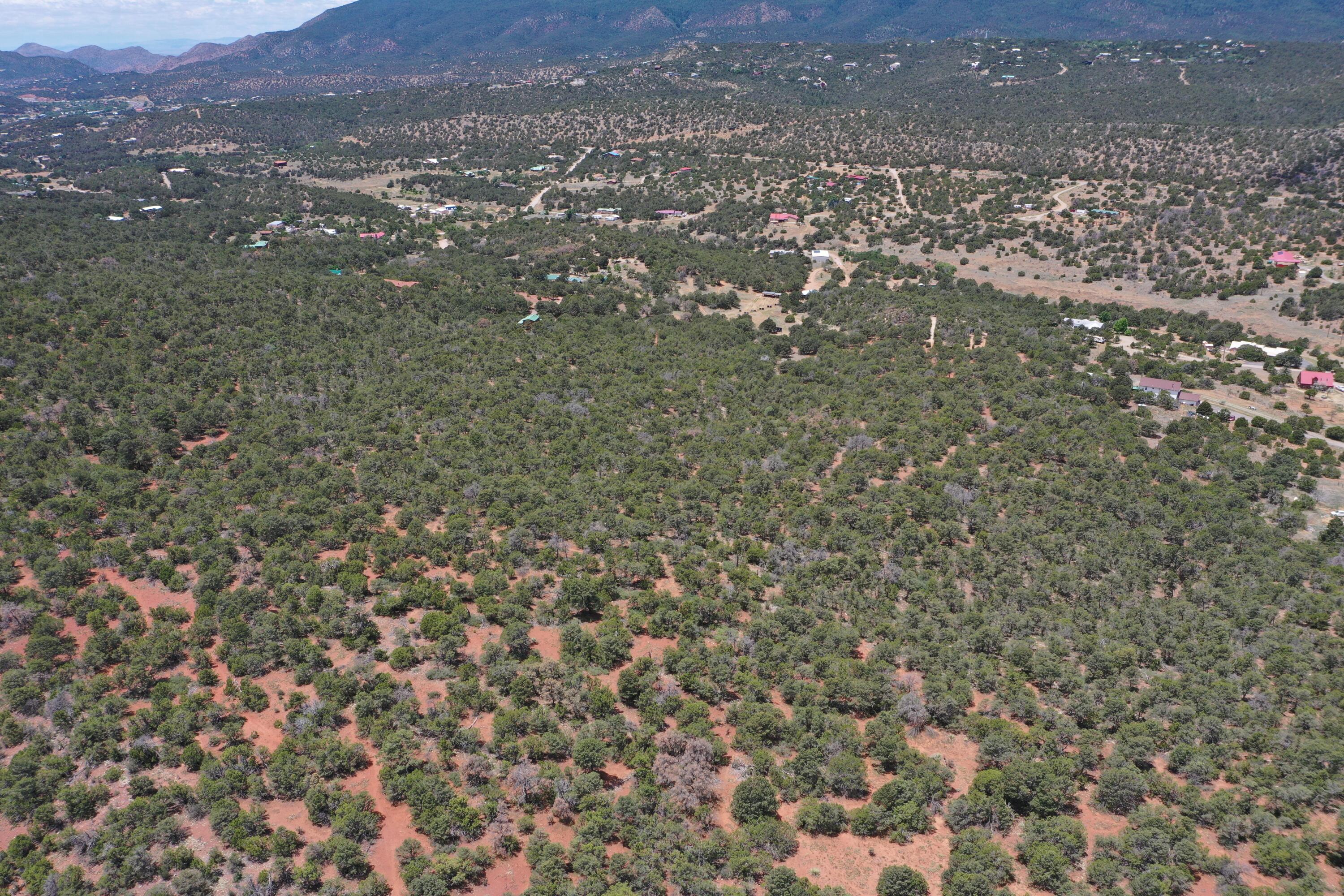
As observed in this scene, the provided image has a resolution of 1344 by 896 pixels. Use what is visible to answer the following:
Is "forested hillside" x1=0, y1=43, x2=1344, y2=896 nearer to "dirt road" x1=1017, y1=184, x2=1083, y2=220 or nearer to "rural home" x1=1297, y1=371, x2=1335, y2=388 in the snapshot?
"rural home" x1=1297, y1=371, x2=1335, y2=388

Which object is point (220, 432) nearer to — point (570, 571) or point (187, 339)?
point (187, 339)

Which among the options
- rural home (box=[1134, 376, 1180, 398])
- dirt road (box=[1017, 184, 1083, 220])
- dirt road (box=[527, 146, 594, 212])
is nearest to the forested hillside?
rural home (box=[1134, 376, 1180, 398])

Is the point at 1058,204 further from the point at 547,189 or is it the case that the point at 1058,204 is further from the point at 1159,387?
the point at 547,189

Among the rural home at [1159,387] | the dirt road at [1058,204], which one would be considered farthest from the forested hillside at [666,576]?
the dirt road at [1058,204]

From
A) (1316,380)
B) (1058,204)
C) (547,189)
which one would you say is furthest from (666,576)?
(547,189)

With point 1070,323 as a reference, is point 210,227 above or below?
above

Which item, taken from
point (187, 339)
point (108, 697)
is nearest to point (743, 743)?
point (108, 697)

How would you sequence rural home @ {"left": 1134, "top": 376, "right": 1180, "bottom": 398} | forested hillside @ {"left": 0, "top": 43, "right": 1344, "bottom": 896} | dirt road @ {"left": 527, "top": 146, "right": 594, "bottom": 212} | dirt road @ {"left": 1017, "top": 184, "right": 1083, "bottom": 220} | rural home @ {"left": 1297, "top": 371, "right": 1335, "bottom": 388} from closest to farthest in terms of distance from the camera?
forested hillside @ {"left": 0, "top": 43, "right": 1344, "bottom": 896} → rural home @ {"left": 1134, "top": 376, "right": 1180, "bottom": 398} → rural home @ {"left": 1297, "top": 371, "right": 1335, "bottom": 388} → dirt road @ {"left": 1017, "top": 184, "right": 1083, "bottom": 220} → dirt road @ {"left": 527, "top": 146, "right": 594, "bottom": 212}

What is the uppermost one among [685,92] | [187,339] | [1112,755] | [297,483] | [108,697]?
[685,92]

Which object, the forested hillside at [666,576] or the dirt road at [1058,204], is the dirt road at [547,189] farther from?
the dirt road at [1058,204]
